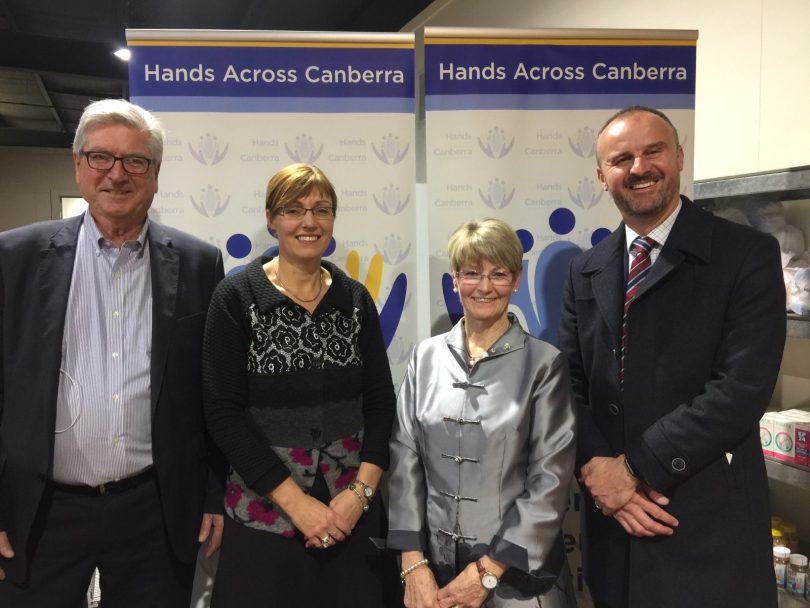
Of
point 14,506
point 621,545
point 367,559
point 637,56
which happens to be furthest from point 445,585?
point 637,56

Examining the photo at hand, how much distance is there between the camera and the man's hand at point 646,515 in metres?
1.55

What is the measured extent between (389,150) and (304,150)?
13.8 inches

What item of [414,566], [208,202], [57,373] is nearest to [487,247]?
[414,566]

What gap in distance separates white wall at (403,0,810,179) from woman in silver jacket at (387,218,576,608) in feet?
4.64

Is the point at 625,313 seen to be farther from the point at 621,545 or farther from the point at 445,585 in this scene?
the point at 445,585

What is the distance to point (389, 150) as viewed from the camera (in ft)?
8.23

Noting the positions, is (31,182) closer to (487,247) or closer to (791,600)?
(487,247)

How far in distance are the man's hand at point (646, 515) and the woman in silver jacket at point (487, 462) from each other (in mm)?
185

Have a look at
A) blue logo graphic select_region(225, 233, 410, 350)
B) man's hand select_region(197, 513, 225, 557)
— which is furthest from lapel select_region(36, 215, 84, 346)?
blue logo graphic select_region(225, 233, 410, 350)

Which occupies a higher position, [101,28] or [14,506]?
[101,28]

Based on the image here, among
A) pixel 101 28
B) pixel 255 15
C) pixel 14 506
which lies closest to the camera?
pixel 14 506

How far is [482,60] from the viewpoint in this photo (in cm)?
246

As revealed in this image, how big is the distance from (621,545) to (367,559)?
72 cm

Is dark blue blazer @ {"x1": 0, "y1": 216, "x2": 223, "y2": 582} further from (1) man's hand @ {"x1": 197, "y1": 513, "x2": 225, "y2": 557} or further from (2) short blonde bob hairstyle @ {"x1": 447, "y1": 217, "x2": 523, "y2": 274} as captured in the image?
(2) short blonde bob hairstyle @ {"x1": 447, "y1": 217, "x2": 523, "y2": 274}
